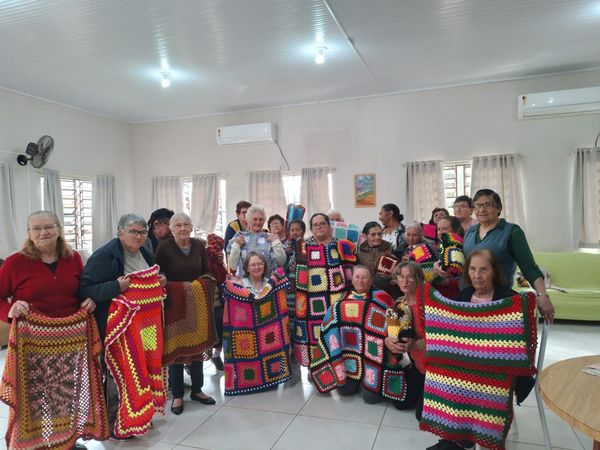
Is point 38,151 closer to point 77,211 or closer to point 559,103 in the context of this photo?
point 77,211

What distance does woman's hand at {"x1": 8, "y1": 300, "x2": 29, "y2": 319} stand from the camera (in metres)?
1.84

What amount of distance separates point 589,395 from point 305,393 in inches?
72.9

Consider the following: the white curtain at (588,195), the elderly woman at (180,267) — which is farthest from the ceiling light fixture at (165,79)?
the white curtain at (588,195)

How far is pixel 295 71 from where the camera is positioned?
471 cm

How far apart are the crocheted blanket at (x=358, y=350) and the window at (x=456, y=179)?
3.39 m

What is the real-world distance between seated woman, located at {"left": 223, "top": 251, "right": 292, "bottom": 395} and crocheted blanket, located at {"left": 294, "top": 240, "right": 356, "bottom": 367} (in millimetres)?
175

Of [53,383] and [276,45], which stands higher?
[276,45]

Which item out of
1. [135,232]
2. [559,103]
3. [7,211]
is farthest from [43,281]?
[559,103]

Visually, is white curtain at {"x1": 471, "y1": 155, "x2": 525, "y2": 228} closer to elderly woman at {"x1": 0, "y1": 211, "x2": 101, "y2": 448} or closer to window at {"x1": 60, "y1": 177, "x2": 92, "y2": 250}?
elderly woman at {"x1": 0, "y1": 211, "x2": 101, "y2": 448}

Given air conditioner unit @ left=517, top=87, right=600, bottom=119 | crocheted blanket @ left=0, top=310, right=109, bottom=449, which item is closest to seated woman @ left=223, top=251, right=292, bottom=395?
crocheted blanket @ left=0, top=310, right=109, bottom=449

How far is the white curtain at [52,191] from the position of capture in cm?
550

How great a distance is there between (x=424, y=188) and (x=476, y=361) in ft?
13.2

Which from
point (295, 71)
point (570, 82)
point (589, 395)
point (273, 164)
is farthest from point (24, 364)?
point (570, 82)

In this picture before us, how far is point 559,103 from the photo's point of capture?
475 centimetres
